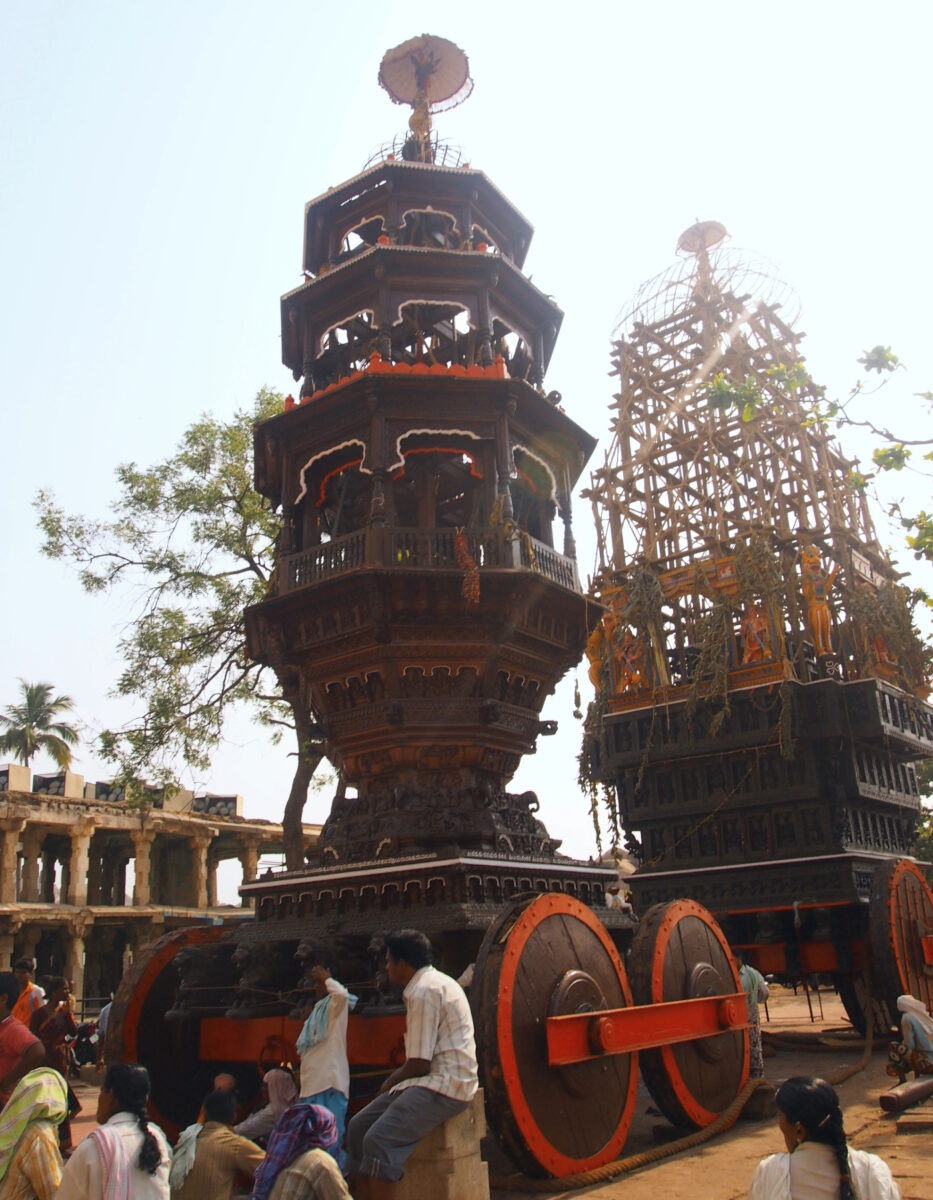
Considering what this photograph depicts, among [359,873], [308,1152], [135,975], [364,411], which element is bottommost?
[308,1152]

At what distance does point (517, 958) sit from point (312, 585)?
4747mm

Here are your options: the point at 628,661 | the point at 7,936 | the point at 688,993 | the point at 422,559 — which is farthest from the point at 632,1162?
Answer: the point at 7,936

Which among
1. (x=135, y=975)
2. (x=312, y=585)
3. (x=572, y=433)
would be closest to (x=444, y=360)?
(x=572, y=433)

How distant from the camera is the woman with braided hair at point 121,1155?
142 inches

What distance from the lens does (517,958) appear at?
231 inches

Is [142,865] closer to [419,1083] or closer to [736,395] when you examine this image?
Result: [736,395]

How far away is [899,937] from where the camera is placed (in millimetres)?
10734

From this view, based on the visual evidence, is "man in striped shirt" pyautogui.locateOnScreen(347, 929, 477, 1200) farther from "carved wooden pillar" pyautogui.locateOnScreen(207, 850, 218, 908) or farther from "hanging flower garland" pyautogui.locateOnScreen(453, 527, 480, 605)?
"carved wooden pillar" pyautogui.locateOnScreen(207, 850, 218, 908)

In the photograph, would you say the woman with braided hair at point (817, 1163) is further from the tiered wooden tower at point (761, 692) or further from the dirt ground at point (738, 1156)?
the tiered wooden tower at point (761, 692)

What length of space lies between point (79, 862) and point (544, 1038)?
35.2 meters

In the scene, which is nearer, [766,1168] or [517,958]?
[766,1168]

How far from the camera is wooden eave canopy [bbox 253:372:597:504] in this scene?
10039 mm

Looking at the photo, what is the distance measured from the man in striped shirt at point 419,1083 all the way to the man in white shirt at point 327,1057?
2.37 feet

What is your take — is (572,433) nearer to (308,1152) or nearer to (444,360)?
(444,360)
